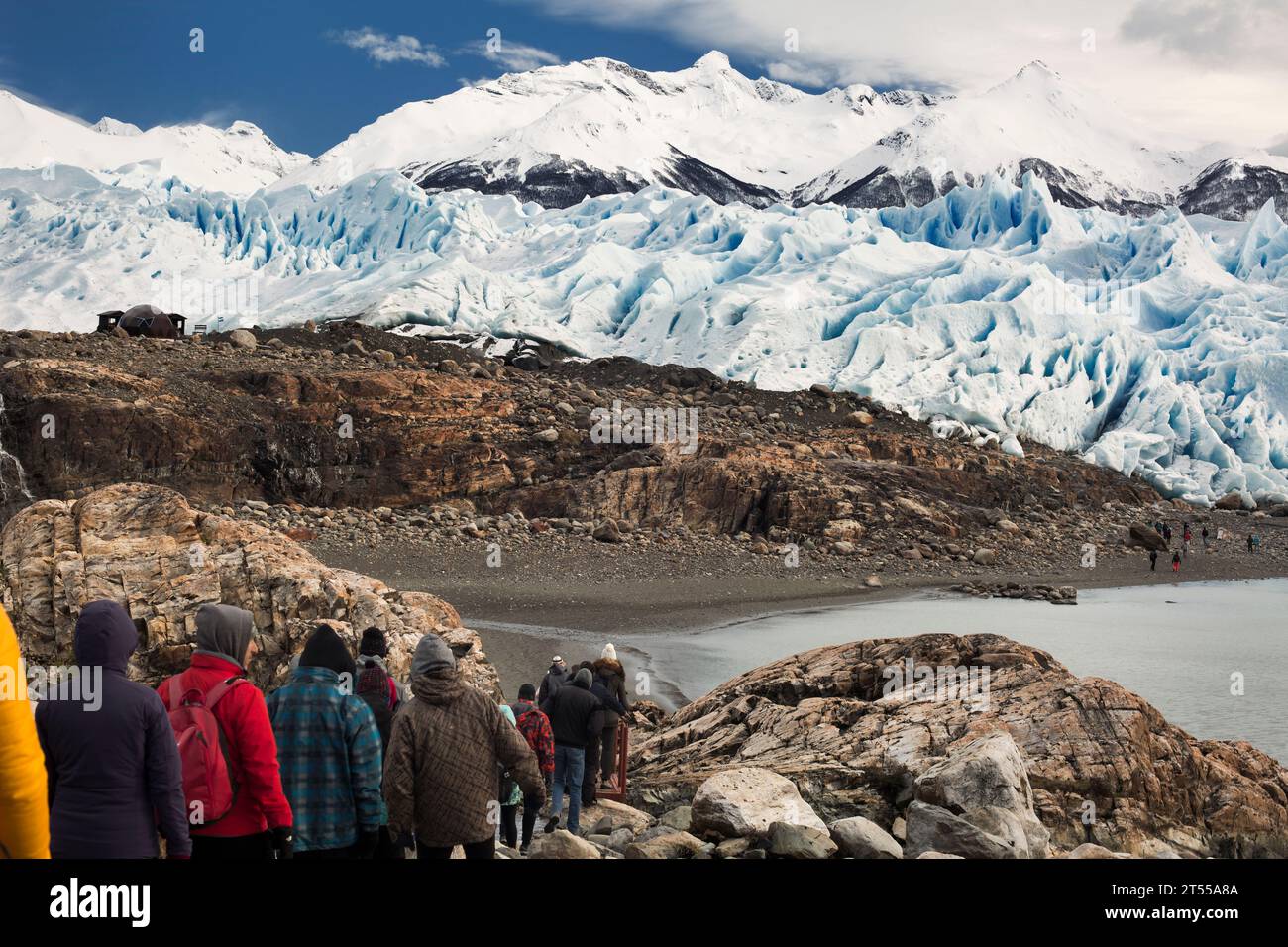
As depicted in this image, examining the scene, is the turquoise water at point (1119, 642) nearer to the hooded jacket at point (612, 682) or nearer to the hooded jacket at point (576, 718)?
the hooded jacket at point (612, 682)

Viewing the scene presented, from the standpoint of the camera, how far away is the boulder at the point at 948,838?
4.94m

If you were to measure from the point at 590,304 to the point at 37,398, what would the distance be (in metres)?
21.7

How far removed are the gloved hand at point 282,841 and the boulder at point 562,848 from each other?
144cm

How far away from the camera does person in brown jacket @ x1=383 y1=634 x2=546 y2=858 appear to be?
393 cm

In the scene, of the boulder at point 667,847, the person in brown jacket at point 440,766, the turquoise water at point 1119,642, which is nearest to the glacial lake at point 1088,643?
the turquoise water at point 1119,642

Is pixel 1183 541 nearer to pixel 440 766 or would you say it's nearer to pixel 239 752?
pixel 440 766

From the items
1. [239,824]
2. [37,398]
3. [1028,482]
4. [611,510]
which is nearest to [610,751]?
[239,824]

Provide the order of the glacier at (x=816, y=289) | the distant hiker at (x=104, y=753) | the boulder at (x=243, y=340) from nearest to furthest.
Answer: the distant hiker at (x=104, y=753) < the boulder at (x=243, y=340) < the glacier at (x=816, y=289)

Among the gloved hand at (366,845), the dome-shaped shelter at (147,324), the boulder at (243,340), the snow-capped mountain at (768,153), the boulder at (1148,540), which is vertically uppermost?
the snow-capped mountain at (768,153)

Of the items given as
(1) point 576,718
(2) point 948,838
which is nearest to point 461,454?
(1) point 576,718

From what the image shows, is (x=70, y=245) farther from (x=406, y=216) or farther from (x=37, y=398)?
(x=37, y=398)

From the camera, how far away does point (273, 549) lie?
8.54m

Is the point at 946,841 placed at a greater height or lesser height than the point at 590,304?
lesser

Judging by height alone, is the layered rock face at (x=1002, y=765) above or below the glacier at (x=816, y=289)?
below
